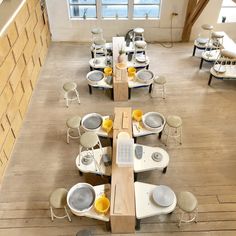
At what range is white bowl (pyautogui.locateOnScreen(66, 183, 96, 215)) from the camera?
10.2ft

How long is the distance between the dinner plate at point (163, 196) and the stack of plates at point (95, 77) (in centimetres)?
265

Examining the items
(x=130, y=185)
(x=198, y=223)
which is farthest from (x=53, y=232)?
(x=198, y=223)

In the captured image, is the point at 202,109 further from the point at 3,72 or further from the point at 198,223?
the point at 3,72

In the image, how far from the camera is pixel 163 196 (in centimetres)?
321

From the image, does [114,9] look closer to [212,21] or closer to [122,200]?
[212,21]

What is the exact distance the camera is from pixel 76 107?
5.11 m

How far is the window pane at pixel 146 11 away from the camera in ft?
22.4

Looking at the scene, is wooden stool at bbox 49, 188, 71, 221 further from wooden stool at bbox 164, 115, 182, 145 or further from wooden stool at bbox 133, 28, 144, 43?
wooden stool at bbox 133, 28, 144, 43

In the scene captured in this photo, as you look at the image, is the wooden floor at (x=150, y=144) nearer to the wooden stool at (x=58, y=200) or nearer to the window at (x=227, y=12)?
the wooden stool at (x=58, y=200)

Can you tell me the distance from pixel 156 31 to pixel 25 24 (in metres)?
3.64

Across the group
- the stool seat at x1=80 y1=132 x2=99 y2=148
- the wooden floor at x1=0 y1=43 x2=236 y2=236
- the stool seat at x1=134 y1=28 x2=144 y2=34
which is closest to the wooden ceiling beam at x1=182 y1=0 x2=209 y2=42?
the wooden floor at x1=0 y1=43 x2=236 y2=236

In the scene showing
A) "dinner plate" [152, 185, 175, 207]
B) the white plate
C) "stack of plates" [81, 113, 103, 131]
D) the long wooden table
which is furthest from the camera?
the white plate

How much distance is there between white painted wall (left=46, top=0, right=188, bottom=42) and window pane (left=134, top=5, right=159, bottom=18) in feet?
0.51

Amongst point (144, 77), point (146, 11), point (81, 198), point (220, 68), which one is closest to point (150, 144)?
point (144, 77)
